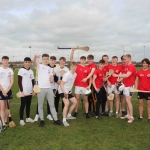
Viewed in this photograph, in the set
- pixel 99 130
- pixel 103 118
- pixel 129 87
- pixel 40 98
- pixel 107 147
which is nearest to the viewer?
pixel 107 147

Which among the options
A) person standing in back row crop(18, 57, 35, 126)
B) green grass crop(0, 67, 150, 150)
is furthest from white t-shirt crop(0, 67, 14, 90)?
green grass crop(0, 67, 150, 150)

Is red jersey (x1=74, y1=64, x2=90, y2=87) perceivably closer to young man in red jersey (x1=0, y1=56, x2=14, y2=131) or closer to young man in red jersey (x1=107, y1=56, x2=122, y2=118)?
young man in red jersey (x1=107, y1=56, x2=122, y2=118)

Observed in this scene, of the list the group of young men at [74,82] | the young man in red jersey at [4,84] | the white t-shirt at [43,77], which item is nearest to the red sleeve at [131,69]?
the group of young men at [74,82]

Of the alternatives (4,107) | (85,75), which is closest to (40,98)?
(4,107)

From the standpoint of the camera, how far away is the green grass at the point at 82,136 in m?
4.29

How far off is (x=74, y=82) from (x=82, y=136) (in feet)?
6.91

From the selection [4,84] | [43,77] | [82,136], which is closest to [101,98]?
[82,136]

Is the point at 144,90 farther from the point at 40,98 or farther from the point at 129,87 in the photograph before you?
the point at 40,98

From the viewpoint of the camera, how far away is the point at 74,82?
21.5 feet

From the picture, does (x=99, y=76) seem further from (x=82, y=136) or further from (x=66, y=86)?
(x=82, y=136)

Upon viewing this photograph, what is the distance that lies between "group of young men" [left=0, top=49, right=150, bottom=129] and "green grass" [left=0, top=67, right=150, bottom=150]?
14.0 inches

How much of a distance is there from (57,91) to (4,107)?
1822mm

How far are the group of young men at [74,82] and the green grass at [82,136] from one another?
0.36 metres

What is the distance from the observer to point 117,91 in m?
6.58
